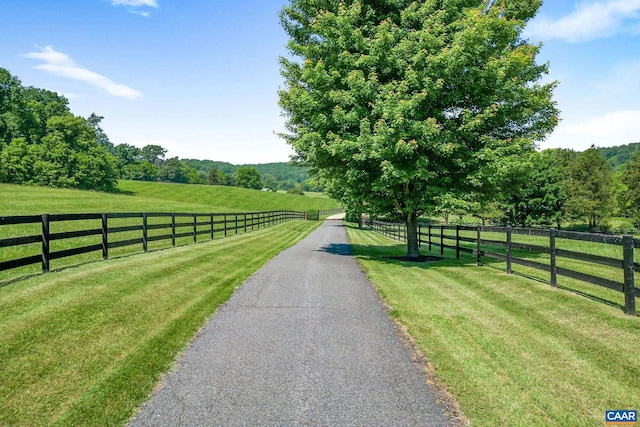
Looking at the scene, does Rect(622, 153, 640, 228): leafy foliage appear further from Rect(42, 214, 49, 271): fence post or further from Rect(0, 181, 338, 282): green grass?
Rect(42, 214, 49, 271): fence post

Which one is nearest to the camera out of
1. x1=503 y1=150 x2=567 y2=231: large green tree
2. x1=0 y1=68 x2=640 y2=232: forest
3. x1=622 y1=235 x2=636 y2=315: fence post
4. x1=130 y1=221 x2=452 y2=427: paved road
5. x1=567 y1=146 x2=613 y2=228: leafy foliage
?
x1=130 y1=221 x2=452 y2=427: paved road

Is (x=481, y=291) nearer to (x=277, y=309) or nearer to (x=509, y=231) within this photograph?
(x=509, y=231)

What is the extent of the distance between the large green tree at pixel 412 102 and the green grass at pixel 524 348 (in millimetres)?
5634

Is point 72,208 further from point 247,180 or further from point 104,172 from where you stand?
point 247,180

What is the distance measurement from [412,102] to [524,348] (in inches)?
373

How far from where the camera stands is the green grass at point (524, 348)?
167 inches

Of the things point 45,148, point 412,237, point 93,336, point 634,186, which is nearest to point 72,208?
point 412,237

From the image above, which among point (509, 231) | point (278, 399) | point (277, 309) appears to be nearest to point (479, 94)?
point (509, 231)

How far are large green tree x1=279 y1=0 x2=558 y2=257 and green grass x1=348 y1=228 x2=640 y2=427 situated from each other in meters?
5.63

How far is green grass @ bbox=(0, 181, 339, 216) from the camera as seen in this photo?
102 feet

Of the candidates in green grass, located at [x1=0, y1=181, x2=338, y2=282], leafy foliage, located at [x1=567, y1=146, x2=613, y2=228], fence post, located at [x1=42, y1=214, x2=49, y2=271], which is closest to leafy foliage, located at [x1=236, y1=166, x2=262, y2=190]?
green grass, located at [x1=0, y1=181, x2=338, y2=282]

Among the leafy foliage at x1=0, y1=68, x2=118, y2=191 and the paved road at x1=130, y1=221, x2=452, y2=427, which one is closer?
the paved road at x1=130, y1=221, x2=452, y2=427

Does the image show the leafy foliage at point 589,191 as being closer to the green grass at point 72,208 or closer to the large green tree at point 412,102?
the large green tree at point 412,102

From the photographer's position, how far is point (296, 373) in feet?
16.3
